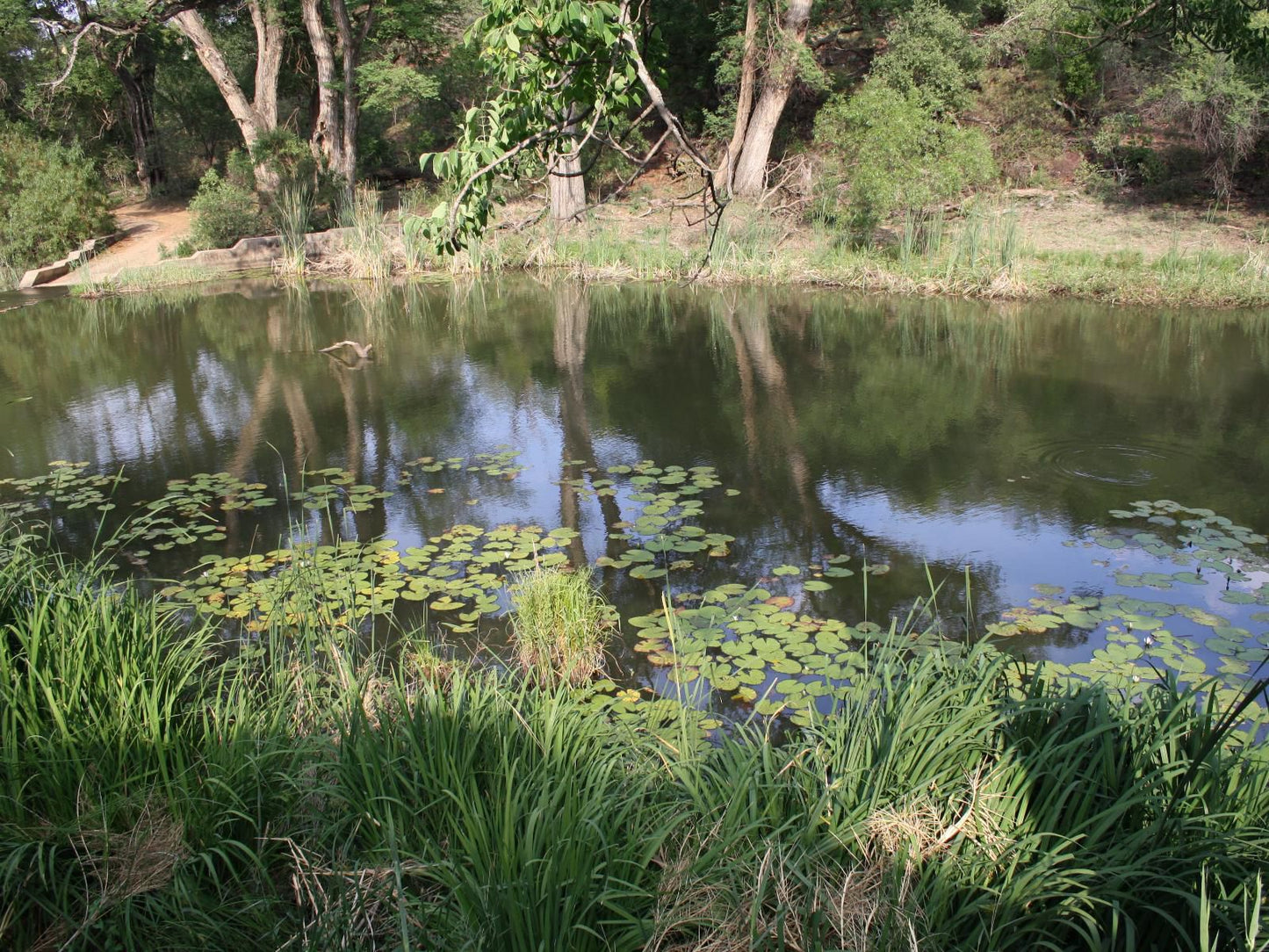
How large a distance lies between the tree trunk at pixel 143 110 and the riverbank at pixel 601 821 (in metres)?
22.3

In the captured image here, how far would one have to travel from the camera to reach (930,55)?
17000mm

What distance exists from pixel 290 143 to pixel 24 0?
17.8 feet

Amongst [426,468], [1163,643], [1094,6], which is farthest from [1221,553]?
[1094,6]

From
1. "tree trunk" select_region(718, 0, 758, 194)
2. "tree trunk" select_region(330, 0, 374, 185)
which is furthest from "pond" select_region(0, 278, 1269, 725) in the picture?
"tree trunk" select_region(330, 0, 374, 185)

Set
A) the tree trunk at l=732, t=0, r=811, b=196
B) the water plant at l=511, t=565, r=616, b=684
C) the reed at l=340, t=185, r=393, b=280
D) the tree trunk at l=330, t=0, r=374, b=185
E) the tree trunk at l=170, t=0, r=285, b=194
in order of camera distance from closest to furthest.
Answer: the water plant at l=511, t=565, r=616, b=684
the reed at l=340, t=185, r=393, b=280
the tree trunk at l=732, t=0, r=811, b=196
the tree trunk at l=170, t=0, r=285, b=194
the tree trunk at l=330, t=0, r=374, b=185

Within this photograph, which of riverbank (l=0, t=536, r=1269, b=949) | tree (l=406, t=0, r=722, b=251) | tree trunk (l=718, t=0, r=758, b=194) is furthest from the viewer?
tree trunk (l=718, t=0, r=758, b=194)

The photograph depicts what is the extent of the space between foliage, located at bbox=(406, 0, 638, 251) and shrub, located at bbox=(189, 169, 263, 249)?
51.2 feet

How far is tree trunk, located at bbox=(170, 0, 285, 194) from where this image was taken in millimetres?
18359

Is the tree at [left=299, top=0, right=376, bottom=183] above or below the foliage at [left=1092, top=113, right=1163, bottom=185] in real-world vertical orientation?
above

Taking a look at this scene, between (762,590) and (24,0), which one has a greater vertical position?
(24,0)

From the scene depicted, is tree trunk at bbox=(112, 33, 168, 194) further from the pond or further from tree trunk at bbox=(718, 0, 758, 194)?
tree trunk at bbox=(718, 0, 758, 194)

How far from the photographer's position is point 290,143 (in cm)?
1844

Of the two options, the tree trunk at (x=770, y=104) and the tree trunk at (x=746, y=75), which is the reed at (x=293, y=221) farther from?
the tree trunk at (x=770, y=104)

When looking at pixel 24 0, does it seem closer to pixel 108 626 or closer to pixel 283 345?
pixel 283 345
